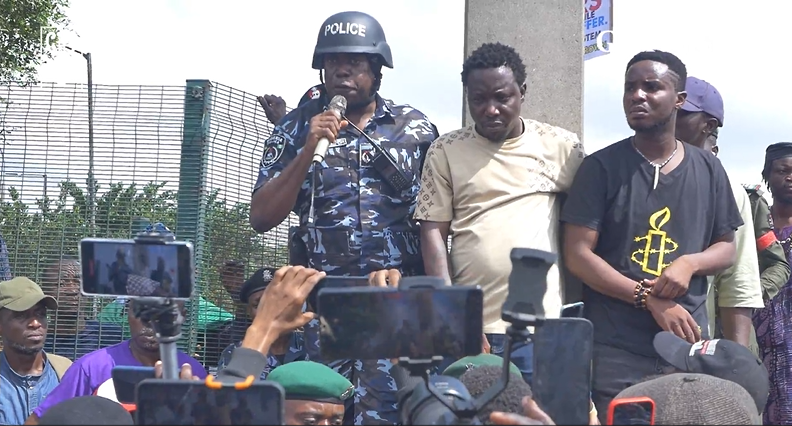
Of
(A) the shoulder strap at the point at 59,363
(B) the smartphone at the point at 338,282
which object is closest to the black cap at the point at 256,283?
(A) the shoulder strap at the point at 59,363

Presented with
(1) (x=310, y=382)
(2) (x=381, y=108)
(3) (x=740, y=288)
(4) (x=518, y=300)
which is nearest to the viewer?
(4) (x=518, y=300)

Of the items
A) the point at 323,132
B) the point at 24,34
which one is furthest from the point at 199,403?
the point at 24,34

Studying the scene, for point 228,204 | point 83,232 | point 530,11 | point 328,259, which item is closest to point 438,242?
point 328,259

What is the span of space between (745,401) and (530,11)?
336cm

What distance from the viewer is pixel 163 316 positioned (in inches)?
109

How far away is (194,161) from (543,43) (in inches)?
84.2

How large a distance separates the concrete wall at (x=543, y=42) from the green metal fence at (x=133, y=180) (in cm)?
162

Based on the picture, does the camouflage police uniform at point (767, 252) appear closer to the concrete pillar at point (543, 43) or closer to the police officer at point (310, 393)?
the concrete pillar at point (543, 43)

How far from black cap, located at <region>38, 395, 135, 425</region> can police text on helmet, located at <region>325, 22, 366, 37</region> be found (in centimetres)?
265

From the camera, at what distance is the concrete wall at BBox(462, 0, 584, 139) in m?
5.71

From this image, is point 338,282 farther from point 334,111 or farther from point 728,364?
point 334,111

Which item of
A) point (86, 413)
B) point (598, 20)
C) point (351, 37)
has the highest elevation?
point (598, 20)

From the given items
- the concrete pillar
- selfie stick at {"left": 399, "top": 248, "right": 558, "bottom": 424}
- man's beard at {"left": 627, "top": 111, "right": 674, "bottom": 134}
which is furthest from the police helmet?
selfie stick at {"left": 399, "top": 248, "right": 558, "bottom": 424}

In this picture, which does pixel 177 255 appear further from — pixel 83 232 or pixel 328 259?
pixel 83 232
